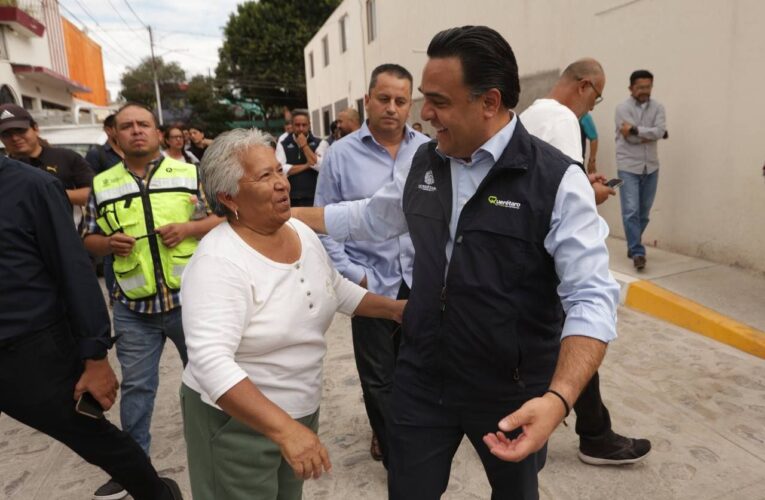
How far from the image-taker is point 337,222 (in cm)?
223

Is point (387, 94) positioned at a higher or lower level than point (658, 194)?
higher

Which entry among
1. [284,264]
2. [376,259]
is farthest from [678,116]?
[284,264]

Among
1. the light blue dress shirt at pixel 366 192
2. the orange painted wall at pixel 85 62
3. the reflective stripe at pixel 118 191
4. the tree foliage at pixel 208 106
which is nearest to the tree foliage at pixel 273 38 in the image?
the tree foliage at pixel 208 106

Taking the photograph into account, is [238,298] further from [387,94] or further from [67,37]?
[67,37]

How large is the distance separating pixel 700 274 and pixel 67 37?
3151 centimetres

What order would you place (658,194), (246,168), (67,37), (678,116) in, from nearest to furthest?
1. (246,168)
2. (678,116)
3. (658,194)
4. (67,37)

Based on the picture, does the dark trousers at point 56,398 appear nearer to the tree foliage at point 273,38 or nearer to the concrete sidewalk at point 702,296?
the concrete sidewalk at point 702,296

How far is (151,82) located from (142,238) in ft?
177

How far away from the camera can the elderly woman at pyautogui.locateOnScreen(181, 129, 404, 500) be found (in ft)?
5.04

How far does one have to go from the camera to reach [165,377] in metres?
4.28

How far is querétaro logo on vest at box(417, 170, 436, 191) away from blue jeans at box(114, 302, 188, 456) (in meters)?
1.58

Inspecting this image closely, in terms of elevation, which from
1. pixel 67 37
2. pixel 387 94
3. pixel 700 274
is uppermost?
pixel 67 37

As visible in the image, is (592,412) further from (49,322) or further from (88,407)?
(49,322)

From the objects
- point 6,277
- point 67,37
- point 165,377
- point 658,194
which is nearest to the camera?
point 6,277
